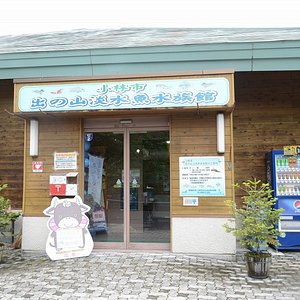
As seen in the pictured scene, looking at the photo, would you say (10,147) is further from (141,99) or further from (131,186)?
(141,99)

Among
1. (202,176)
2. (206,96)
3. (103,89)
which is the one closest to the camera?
(206,96)

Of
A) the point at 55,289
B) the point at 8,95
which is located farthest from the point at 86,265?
the point at 8,95

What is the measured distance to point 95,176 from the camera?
23.4 feet

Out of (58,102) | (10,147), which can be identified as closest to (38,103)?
(58,102)

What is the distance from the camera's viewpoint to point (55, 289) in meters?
4.79

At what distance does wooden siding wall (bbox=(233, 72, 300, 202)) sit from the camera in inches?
304

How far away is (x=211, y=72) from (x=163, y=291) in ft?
11.7

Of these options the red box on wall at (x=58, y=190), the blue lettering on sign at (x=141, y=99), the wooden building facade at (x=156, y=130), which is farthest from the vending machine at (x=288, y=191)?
the red box on wall at (x=58, y=190)

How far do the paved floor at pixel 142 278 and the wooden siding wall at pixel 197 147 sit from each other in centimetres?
82

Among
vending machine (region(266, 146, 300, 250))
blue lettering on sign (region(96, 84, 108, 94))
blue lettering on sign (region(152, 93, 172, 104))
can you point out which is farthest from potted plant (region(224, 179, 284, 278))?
blue lettering on sign (region(96, 84, 108, 94))

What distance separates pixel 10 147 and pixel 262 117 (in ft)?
18.5

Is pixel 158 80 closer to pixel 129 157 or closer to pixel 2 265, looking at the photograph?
pixel 129 157

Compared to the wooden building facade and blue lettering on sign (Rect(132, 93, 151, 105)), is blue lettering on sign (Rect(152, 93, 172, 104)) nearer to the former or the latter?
blue lettering on sign (Rect(132, 93, 151, 105))

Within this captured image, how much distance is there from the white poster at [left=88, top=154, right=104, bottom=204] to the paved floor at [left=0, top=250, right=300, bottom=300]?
3.76 feet
